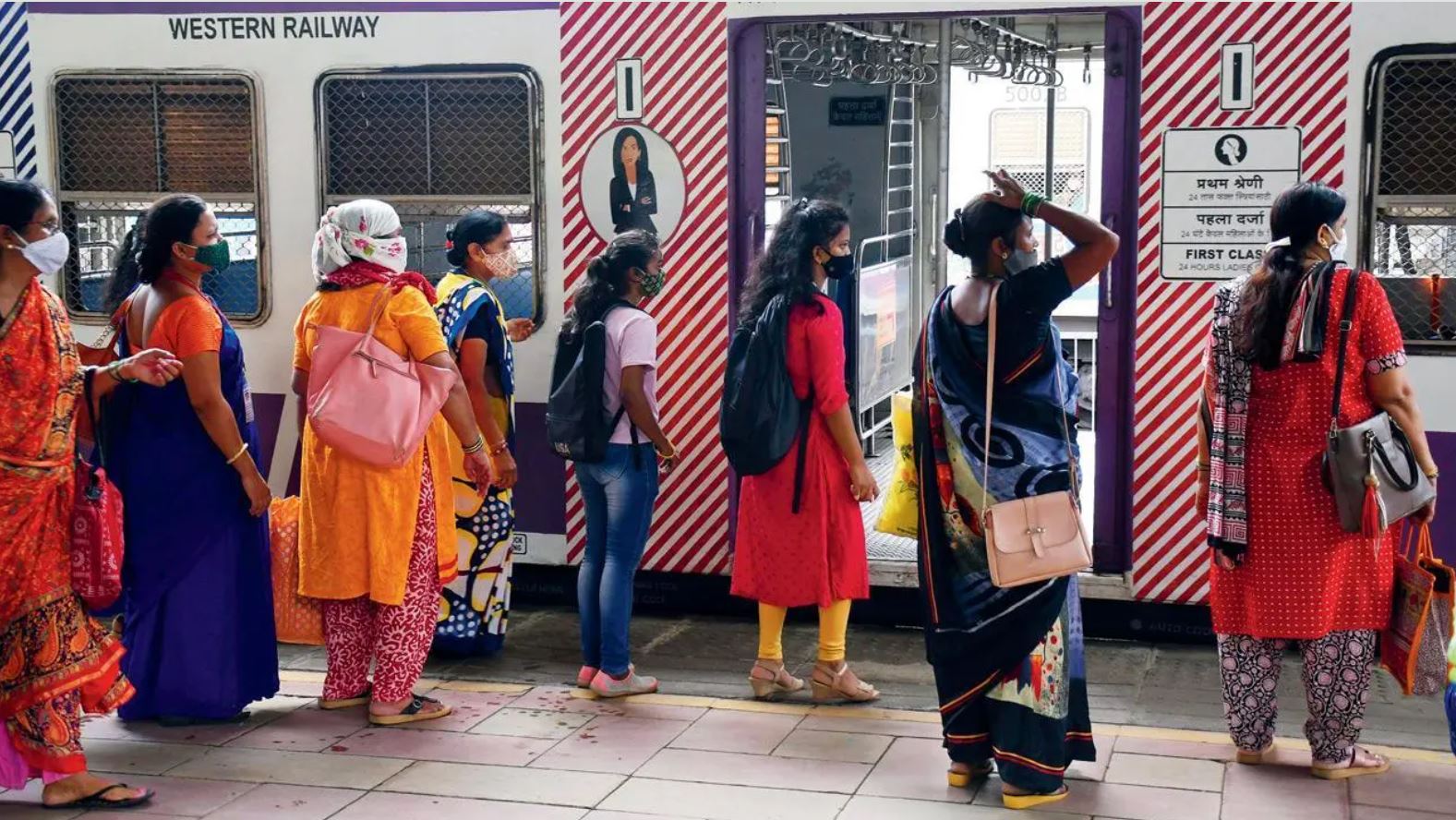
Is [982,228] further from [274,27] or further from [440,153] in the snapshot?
[274,27]

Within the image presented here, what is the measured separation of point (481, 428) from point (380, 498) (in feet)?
2.45

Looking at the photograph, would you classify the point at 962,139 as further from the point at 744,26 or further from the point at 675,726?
the point at 675,726

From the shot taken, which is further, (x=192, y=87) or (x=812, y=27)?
(x=812, y=27)

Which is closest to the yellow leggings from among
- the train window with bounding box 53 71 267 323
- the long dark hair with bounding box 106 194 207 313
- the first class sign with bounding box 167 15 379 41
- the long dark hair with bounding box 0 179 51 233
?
the long dark hair with bounding box 106 194 207 313

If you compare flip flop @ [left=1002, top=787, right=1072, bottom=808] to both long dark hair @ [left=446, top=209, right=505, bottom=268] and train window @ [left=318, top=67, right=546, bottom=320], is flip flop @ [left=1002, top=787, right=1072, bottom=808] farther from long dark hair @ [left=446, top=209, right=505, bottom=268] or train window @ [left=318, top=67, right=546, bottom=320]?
train window @ [left=318, top=67, right=546, bottom=320]

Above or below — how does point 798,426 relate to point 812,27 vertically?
below

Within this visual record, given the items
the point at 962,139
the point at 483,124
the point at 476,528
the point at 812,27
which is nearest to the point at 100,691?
the point at 476,528

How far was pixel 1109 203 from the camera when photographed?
6.34m

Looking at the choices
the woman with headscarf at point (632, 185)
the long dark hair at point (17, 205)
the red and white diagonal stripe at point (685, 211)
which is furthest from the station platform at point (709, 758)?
the woman with headscarf at point (632, 185)

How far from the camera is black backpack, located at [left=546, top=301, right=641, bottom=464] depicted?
18.7ft

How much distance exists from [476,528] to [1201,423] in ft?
9.00

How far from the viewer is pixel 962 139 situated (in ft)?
48.6

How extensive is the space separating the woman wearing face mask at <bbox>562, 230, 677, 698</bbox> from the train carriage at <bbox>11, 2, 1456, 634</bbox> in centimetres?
108

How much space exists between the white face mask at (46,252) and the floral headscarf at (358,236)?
88 cm
